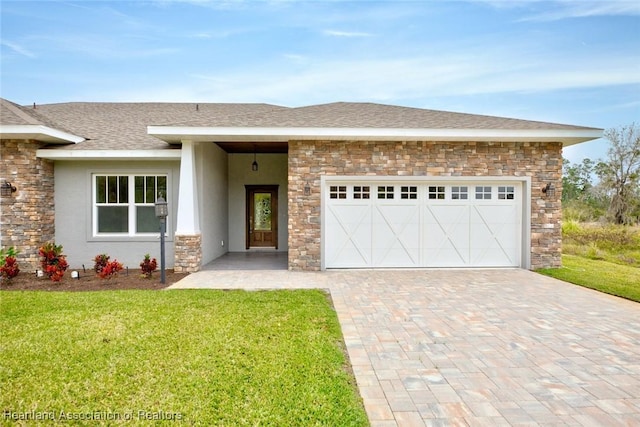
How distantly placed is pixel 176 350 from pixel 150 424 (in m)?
1.38

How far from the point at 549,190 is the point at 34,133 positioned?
1255cm

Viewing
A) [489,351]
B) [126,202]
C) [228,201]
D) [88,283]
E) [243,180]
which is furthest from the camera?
[243,180]

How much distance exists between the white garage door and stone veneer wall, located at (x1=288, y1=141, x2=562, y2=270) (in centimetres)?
36

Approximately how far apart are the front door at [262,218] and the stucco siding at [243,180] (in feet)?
0.78

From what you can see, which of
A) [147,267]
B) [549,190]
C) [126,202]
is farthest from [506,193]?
[126,202]

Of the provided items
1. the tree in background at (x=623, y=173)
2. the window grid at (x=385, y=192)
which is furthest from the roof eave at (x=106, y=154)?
the tree in background at (x=623, y=173)

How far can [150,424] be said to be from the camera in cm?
269

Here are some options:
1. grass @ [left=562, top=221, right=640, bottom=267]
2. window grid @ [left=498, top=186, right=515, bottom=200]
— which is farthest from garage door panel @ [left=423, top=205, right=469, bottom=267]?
grass @ [left=562, top=221, right=640, bottom=267]

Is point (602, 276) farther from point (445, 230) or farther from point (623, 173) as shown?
point (623, 173)

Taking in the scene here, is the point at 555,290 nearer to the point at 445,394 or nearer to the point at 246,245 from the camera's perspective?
the point at 445,394

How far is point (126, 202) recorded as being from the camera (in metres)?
9.59

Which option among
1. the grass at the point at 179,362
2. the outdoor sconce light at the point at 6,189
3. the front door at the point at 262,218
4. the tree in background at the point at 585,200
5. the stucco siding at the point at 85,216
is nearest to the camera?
the grass at the point at 179,362

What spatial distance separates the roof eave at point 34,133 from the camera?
827cm

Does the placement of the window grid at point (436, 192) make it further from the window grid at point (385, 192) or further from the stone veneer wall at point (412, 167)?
the window grid at point (385, 192)
